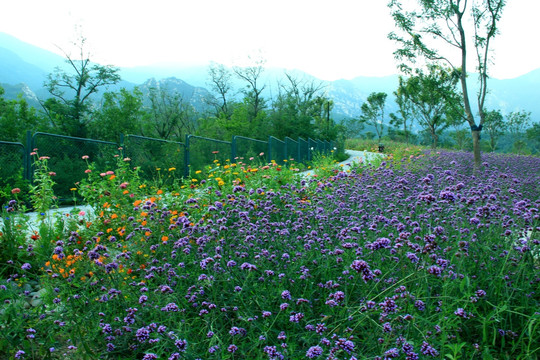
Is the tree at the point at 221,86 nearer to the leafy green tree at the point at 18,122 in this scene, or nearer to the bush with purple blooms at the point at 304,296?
the leafy green tree at the point at 18,122

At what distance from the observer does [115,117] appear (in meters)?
24.8

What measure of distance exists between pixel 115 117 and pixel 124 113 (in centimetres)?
75

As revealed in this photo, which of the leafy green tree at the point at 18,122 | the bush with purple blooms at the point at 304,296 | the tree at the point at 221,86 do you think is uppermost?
the tree at the point at 221,86

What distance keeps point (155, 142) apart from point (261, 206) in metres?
8.82

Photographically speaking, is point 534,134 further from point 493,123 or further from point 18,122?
point 18,122

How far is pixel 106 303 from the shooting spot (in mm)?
2551

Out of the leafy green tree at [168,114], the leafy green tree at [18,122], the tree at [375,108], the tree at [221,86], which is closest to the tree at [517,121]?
the tree at [375,108]

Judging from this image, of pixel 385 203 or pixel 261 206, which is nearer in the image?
pixel 261 206

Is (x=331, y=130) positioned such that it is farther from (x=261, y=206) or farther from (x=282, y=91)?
(x=261, y=206)

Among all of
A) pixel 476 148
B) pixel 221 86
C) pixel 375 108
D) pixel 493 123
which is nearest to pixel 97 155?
pixel 476 148

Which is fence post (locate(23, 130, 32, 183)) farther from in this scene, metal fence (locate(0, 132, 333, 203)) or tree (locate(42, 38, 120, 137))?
tree (locate(42, 38, 120, 137))

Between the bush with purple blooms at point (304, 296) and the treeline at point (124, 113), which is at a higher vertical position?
the treeline at point (124, 113)

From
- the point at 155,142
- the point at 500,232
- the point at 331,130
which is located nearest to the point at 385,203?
the point at 500,232

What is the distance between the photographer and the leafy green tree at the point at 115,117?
971 inches
